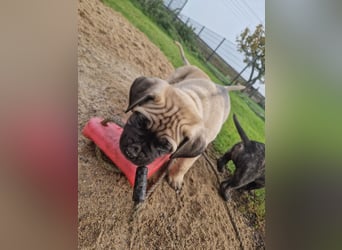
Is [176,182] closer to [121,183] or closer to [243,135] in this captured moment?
[121,183]

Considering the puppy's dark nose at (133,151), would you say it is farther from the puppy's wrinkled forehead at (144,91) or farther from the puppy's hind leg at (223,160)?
the puppy's hind leg at (223,160)

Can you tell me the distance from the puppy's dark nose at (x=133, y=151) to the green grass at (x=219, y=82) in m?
0.37

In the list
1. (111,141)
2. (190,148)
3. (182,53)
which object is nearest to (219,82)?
(182,53)

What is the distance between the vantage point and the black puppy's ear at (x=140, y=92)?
1.45m

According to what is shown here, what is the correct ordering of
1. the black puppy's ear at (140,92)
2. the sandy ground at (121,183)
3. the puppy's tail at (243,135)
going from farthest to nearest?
the puppy's tail at (243,135), the black puppy's ear at (140,92), the sandy ground at (121,183)

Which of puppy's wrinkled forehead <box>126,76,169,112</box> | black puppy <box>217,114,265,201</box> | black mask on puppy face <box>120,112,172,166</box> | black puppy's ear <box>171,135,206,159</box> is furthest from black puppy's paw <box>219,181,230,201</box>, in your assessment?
puppy's wrinkled forehead <box>126,76,169,112</box>

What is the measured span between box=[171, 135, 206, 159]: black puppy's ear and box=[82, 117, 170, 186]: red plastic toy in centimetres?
19

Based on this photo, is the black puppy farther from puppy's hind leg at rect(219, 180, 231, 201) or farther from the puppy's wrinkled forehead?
the puppy's wrinkled forehead

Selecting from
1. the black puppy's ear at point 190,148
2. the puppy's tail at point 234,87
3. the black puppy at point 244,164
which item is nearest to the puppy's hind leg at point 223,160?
the black puppy at point 244,164

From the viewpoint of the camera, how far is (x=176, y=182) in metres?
1.55

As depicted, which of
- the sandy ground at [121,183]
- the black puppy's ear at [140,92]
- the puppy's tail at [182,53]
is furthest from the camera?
the puppy's tail at [182,53]
